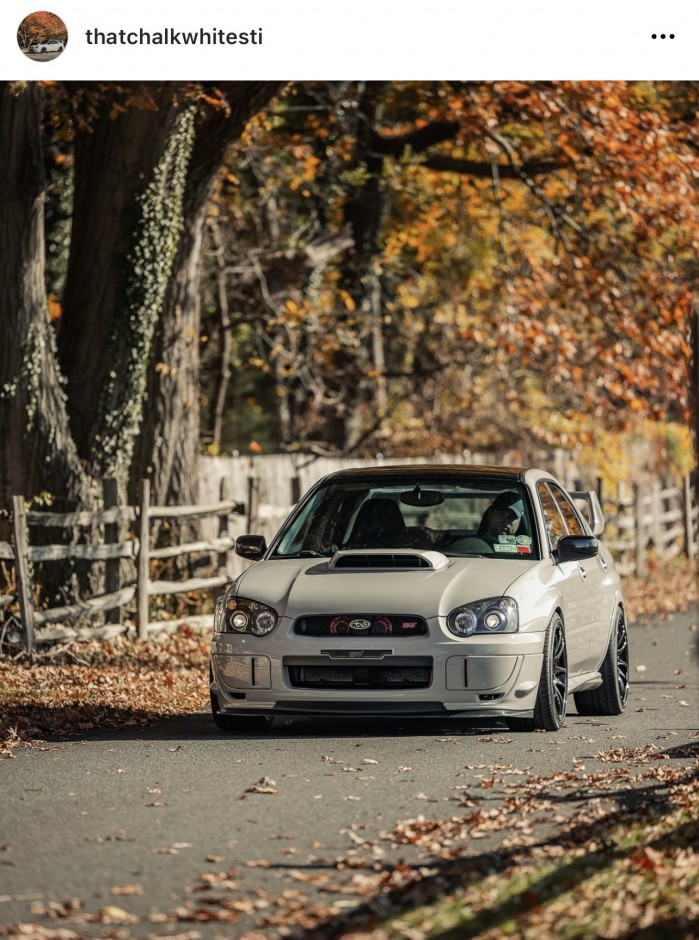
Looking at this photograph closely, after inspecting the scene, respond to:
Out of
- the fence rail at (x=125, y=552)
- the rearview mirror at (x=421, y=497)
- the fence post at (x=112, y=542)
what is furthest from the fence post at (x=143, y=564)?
the rearview mirror at (x=421, y=497)

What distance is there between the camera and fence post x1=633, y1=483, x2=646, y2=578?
2845cm

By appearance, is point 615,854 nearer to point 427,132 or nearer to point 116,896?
point 116,896

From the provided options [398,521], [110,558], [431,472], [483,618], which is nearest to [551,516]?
[431,472]

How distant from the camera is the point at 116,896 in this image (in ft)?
20.9

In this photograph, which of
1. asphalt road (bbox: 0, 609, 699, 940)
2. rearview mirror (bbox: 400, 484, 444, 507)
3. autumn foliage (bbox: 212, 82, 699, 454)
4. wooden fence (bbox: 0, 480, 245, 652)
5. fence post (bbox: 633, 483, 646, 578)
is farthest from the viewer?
fence post (bbox: 633, 483, 646, 578)

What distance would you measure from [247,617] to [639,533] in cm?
1901

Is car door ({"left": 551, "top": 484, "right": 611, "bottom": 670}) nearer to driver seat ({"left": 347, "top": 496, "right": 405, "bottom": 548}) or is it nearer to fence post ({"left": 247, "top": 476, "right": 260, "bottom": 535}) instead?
driver seat ({"left": 347, "top": 496, "right": 405, "bottom": 548})

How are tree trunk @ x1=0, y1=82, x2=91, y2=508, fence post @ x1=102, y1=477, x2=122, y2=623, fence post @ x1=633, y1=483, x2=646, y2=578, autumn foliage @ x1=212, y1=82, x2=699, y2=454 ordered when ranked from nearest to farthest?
tree trunk @ x1=0, y1=82, x2=91, y2=508 → fence post @ x1=102, y1=477, x2=122, y2=623 → autumn foliage @ x1=212, y1=82, x2=699, y2=454 → fence post @ x1=633, y1=483, x2=646, y2=578

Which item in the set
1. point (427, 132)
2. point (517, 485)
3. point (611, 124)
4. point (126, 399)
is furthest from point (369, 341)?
point (517, 485)

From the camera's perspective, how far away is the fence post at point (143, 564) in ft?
54.6

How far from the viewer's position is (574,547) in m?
11.2

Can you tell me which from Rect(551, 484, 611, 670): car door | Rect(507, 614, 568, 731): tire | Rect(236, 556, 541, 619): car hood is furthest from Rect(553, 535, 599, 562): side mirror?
Rect(551, 484, 611, 670): car door

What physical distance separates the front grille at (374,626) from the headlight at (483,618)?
0.69ft
